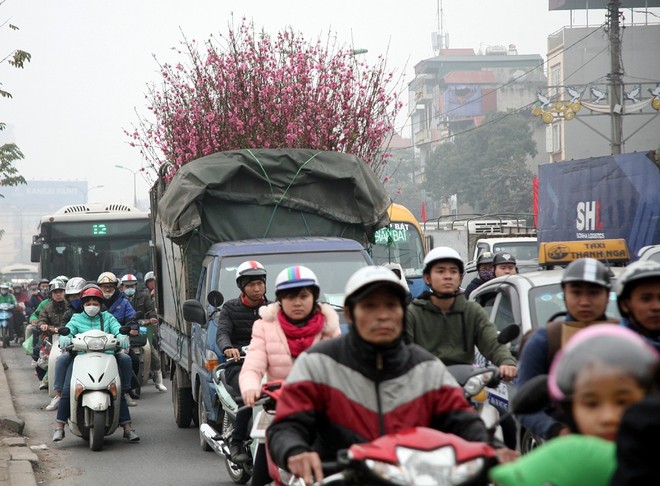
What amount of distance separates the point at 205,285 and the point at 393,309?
766cm

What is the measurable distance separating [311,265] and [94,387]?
272cm

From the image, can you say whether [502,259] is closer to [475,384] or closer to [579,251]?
[579,251]

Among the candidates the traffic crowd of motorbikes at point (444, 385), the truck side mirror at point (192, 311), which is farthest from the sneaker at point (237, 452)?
the truck side mirror at point (192, 311)

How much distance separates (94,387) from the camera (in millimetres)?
12289

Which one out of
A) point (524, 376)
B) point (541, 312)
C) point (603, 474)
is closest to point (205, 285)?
point (541, 312)

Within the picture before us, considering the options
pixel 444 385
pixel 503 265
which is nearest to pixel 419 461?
pixel 444 385

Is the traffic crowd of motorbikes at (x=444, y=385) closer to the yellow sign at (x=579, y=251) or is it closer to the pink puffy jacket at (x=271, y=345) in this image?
the pink puffy jacket at (x=271, y=345)

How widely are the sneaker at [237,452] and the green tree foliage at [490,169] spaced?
7235 cm

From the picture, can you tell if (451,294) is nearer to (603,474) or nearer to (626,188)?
(603,474)

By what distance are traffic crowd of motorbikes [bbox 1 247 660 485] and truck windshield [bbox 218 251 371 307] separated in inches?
100

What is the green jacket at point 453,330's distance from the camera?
23.8 feet

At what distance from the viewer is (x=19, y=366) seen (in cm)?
2648

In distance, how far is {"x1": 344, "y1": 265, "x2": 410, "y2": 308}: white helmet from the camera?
4270 mm

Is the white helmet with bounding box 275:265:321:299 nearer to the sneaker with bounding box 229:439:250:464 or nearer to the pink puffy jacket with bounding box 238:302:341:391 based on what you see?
the pink puffy jacket with bounding box 238:302:341:391
